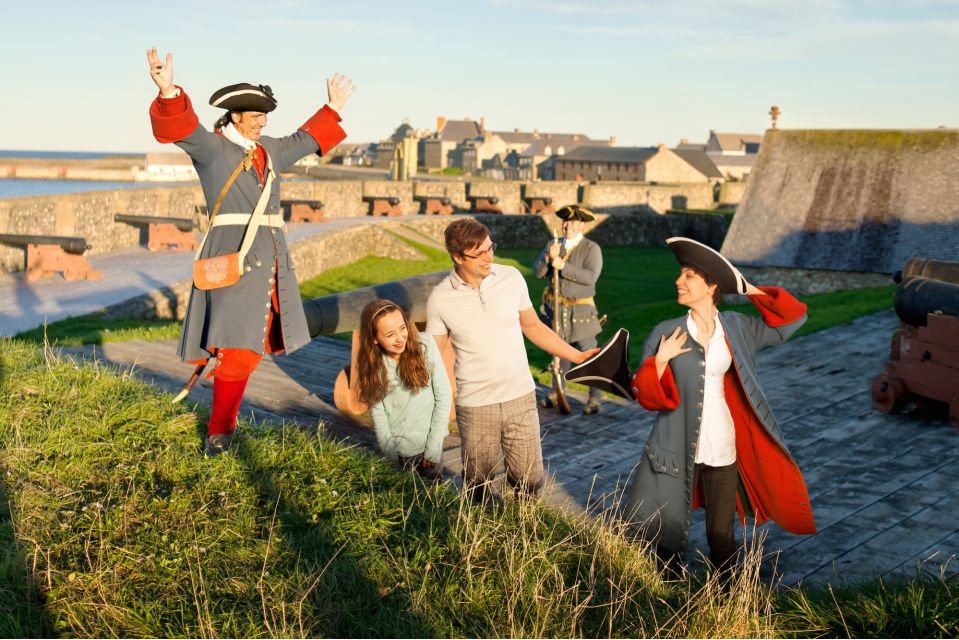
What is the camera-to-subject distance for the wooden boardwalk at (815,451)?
197 inches

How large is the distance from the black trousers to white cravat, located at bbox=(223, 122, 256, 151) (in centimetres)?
276

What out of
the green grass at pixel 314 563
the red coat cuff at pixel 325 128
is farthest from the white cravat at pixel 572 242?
the green grass at pixel 314 563

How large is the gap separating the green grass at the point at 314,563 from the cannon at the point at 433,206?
32.1 meters

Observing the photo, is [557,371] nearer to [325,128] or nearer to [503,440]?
[503,440]

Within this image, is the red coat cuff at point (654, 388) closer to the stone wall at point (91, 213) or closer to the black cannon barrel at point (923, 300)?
the black cannon barrel at point (923, 300)

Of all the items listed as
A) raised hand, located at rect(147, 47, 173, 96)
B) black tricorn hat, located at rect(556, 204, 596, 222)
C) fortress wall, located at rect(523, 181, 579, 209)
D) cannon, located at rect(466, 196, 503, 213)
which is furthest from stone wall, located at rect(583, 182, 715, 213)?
raised hand, located at rect(147, 47, 173, 96)

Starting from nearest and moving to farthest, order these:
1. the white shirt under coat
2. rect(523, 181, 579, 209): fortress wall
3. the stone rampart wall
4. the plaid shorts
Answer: the white shirt under coat, the plaid shorts, the stone rampart wall, rect(523, 181, 579, 209): fortress wall

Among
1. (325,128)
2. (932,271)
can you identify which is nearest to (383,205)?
(932,271)

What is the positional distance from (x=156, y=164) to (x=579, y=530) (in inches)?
5291

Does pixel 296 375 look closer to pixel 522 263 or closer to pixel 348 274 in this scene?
pixel 348 274

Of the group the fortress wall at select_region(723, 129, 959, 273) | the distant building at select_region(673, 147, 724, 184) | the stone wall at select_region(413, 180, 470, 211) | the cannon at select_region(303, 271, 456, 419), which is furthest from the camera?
the distant building at select_region(673, 147, 724, 184)

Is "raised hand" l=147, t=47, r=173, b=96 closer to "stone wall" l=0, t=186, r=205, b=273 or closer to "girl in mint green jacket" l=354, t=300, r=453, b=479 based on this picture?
"girl in mint green jacket" l=354, t=300, r=453, b=479

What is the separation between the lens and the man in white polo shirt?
4508mm

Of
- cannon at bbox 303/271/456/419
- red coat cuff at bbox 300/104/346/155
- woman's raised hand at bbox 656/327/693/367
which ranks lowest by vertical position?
cannon at bbox 303/271/456/419
